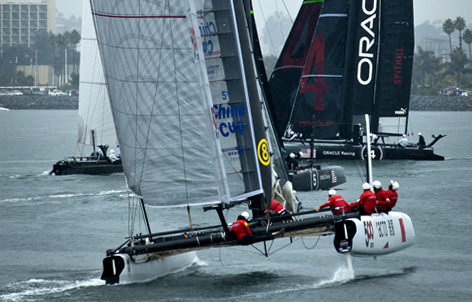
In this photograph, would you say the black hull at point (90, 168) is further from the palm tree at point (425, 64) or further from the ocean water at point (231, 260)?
the palm tree at point (425, 64)

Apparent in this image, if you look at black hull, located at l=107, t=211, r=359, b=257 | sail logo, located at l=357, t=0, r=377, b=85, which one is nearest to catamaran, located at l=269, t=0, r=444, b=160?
sail logo, located at l=357, t=0, r=377, b=85

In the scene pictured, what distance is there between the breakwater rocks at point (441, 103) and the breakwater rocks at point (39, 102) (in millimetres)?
57900

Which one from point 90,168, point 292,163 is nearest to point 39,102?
point 90,168

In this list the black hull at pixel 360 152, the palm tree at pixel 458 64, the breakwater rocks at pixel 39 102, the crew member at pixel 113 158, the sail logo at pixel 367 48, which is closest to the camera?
the crew member at pixel 113 158

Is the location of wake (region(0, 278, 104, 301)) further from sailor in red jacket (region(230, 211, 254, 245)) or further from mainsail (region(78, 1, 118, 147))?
mainsail (region(78, 1, 118, 147))

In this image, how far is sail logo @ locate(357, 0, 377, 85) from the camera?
4134cm

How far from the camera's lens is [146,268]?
60.4 feet

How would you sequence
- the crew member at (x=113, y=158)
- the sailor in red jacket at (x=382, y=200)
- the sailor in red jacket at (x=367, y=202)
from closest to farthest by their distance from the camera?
the sailor in red jacket at (x=367, y=202)
the sailor in red jacket at (x=382, y=200)
the crew member at (x=113, y=158)

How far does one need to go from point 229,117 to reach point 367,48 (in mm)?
25638

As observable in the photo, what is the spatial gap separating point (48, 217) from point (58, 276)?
9.31 metres

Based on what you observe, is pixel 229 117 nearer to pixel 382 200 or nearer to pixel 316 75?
pixel 382 200

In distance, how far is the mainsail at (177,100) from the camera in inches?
656

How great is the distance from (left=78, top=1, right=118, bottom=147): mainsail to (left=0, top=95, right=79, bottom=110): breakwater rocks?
125m

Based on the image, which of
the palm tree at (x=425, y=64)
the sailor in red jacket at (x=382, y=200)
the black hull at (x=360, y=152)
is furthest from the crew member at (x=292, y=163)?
the palm tree at (x=425, y=64)
